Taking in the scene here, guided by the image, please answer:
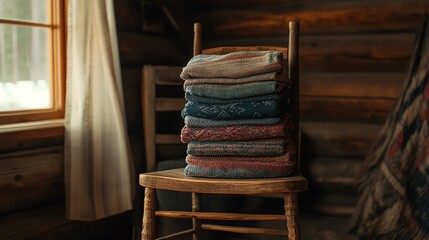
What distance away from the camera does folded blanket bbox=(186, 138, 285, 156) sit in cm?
178

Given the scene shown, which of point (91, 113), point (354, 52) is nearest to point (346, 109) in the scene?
point (354, 52)

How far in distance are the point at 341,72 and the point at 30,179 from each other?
1.61 m

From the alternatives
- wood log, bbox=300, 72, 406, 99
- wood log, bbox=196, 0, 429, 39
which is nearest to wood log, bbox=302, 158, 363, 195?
wood log, bbox=300, 72, 406, 99

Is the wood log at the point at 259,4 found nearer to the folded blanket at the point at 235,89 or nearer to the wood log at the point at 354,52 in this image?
the wood log at the point at 354,52

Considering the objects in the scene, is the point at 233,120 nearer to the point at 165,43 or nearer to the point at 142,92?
the point at 142,92

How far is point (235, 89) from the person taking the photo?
5.95 feet

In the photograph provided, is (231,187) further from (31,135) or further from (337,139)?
(337,139)

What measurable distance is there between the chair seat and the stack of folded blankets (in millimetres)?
50

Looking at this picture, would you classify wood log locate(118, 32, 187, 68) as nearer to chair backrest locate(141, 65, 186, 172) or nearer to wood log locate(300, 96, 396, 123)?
chair backrest locate(141, 65, 186, 172)

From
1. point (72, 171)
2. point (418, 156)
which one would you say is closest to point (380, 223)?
point (418, 156)

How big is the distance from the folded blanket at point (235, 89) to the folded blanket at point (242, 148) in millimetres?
141

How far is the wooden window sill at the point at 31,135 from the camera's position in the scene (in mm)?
2338

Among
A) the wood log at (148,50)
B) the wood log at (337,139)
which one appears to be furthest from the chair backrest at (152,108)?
the wood log at (337,139)

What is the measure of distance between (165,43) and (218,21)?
0.33 meters
